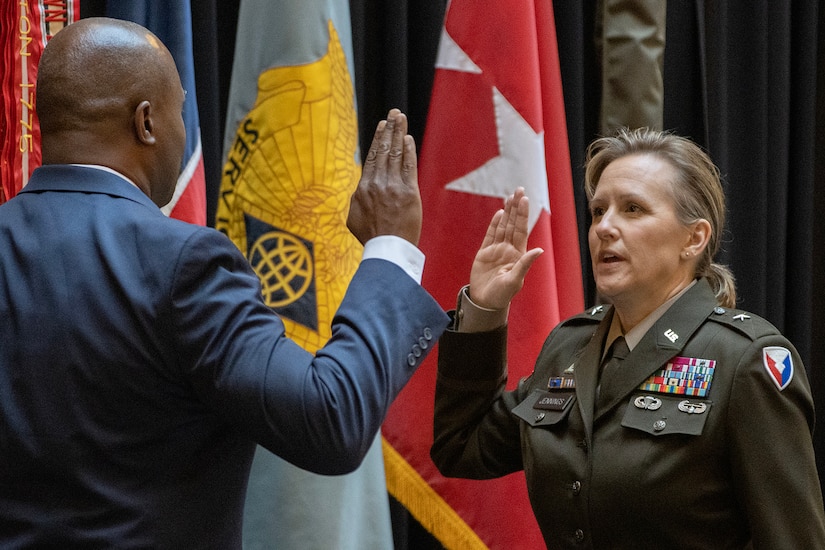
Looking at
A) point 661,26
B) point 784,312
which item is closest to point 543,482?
point 661,26

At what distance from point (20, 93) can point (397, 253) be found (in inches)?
51.6

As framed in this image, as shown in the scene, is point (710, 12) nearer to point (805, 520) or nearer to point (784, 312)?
point (784, 312)

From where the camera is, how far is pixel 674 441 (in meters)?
1.64

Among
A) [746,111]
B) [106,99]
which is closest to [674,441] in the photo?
[106,99]

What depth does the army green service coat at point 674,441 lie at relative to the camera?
1577 mm

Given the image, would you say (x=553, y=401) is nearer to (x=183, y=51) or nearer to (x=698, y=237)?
(x=698, y=237)

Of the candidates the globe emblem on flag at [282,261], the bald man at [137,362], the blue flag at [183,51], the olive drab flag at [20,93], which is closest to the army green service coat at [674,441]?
the globe emblem on flag at [282,261]

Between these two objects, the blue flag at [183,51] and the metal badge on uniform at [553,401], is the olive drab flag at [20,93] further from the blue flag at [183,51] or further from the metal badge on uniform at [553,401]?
the metal badge on uniform at [553,401]

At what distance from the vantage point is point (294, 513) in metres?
2.29

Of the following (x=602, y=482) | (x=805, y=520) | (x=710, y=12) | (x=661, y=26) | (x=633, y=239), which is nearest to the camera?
(x=805, y=520)

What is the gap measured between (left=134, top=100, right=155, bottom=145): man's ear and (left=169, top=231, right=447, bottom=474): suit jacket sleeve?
0.18m

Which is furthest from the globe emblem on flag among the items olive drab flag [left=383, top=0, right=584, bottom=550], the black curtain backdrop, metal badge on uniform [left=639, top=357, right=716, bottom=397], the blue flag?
metal badge on uniform [left=639, top=357, right=716, bottom=397]

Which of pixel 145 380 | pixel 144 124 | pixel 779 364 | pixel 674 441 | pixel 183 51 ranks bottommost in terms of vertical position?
pixel 674 441

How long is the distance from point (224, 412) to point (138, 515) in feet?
0.52
